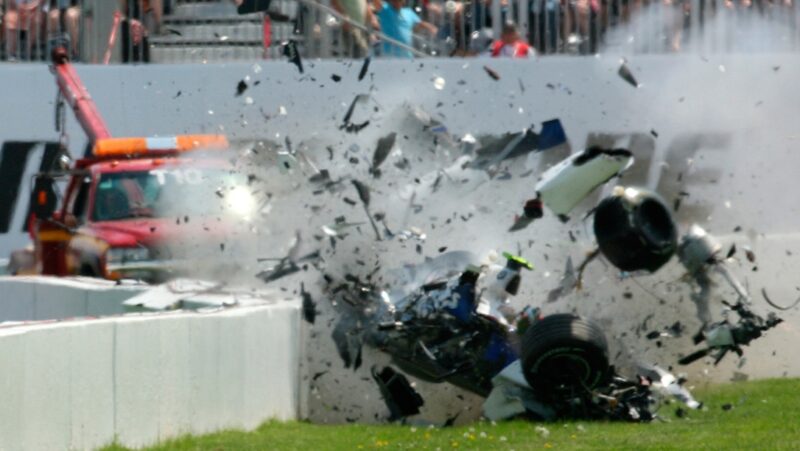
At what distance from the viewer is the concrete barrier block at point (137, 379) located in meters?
9.42

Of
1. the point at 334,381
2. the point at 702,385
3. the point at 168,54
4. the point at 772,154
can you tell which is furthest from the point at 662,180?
the point at 168,54

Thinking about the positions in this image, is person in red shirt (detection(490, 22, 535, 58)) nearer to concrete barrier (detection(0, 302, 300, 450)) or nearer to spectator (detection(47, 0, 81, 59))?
spectator (detection(47, 0, 81, 59))

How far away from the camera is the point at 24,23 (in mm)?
17375

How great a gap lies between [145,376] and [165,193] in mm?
6295

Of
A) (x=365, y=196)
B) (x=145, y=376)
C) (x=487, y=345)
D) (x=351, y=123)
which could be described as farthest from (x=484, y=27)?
(x=145, y=376)

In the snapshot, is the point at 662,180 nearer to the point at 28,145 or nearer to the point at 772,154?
the point at 772,154

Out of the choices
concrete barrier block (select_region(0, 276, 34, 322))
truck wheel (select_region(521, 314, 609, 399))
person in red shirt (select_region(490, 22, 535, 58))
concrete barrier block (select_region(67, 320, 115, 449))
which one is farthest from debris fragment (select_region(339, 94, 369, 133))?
concrete barrier block (select_region(67, 320, 115, 449))

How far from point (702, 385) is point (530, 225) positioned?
179 cm

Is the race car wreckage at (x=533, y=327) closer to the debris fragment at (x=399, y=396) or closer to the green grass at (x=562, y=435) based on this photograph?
the debris fragment at (x=399, y=396)

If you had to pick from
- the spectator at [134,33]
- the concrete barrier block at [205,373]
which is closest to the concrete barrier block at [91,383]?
the concrete barrier block at [205,373]

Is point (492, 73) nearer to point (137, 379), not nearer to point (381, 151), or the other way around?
point (381, 151)

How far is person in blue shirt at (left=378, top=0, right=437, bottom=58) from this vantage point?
56.4ft

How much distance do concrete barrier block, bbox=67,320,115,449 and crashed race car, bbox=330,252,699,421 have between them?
10.8 ft

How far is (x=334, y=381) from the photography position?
12.7 metres
